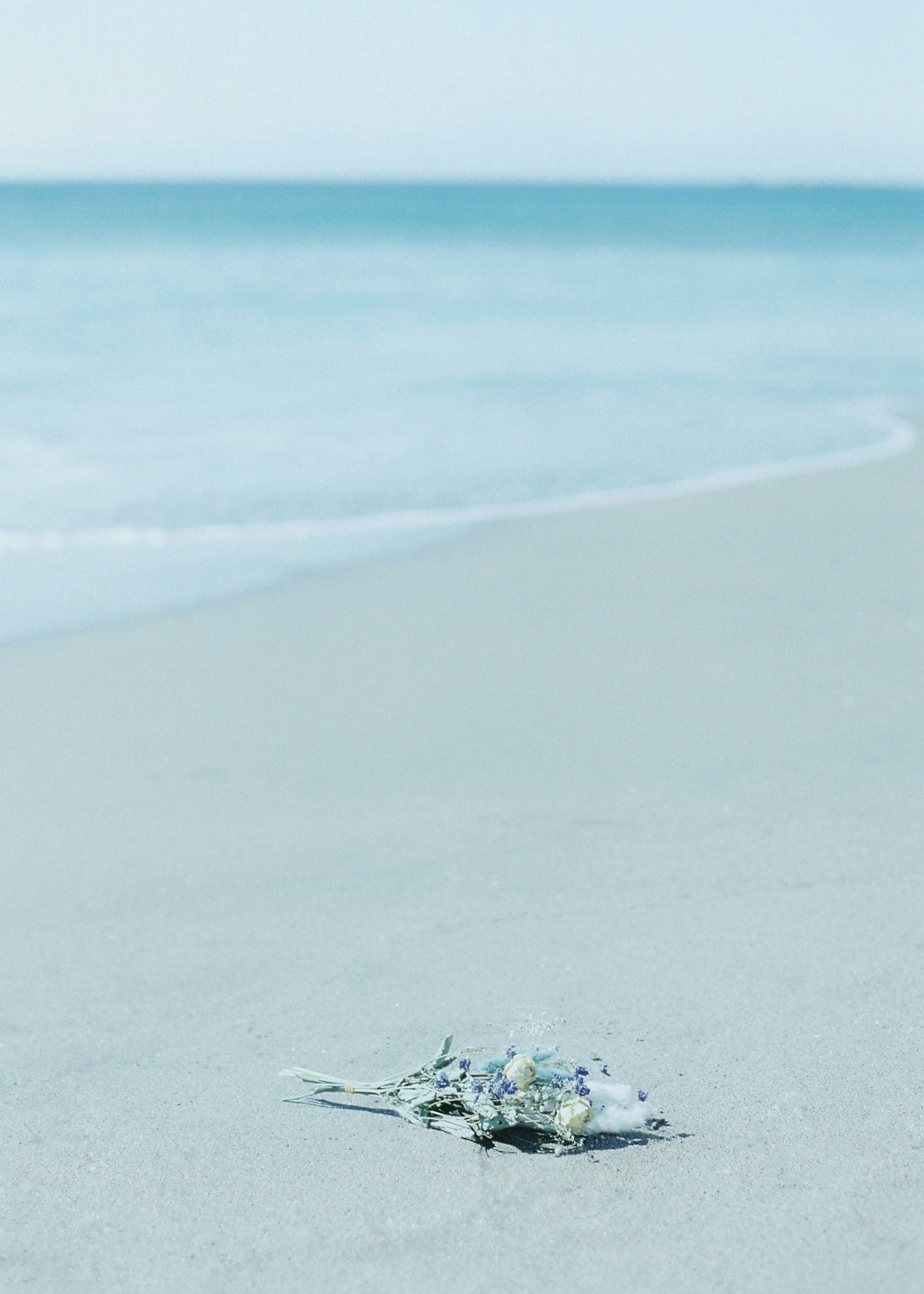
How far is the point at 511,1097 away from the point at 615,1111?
21cm

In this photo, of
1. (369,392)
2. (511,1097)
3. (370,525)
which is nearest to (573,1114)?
(511,1097)

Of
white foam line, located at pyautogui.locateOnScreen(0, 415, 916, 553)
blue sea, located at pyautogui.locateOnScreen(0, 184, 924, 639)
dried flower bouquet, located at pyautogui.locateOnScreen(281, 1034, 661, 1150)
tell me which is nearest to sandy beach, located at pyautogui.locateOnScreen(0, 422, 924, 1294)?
dried flower bouquet, located at pyautogui.locateOnScreen(281, 1034, 661, 1150)

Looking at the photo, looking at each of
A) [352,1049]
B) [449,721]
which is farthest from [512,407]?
[352,1049]

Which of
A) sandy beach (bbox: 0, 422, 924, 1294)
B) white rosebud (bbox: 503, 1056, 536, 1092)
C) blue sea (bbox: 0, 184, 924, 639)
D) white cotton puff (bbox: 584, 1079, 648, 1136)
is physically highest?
white rosebud (bbox: 503, 1056, 536, 1092)

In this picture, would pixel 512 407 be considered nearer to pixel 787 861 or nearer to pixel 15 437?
pixel 15 437

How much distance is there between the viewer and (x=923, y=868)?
3330 mm

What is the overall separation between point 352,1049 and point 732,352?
13.9 m

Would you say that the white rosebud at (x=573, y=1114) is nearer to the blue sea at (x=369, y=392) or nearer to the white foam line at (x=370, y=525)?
the blue sea at (x=369, y=392)

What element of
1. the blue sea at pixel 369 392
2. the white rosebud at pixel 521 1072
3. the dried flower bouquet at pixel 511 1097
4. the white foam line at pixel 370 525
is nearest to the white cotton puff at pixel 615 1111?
the dried flower bouquet at pixel 511 1097

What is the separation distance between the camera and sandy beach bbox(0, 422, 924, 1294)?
2168mm

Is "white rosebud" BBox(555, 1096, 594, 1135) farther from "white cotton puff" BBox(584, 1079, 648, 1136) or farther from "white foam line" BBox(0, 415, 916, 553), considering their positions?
"white foam line" BBox(0, 415, 916, 553)

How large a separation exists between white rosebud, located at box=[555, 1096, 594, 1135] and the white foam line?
17.2 feet

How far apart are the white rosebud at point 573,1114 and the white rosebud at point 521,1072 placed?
7 cm

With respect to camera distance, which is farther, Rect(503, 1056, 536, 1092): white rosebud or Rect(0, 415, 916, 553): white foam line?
Rect(0, 415, 916, 553): white foam line
